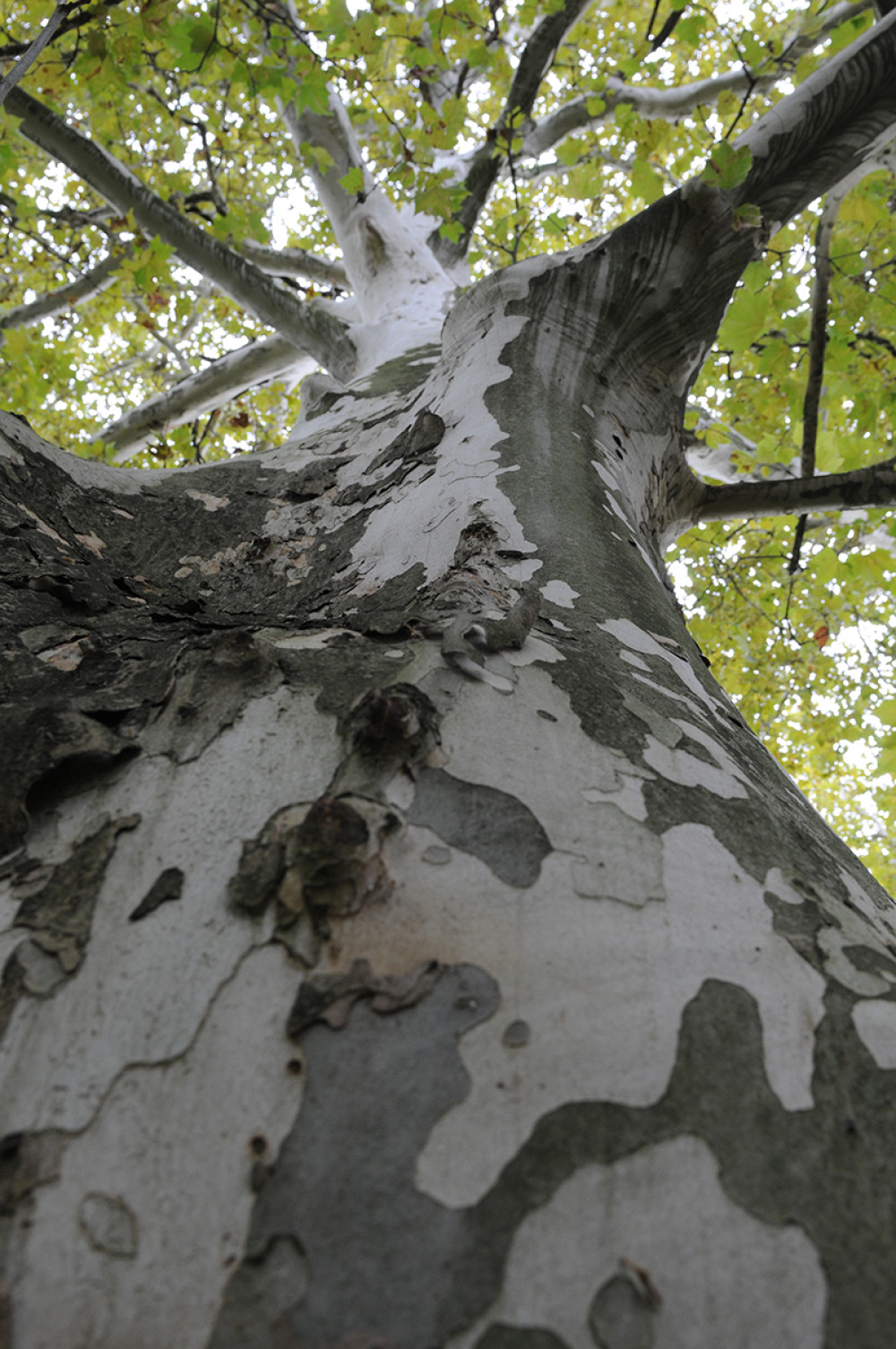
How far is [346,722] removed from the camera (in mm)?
854

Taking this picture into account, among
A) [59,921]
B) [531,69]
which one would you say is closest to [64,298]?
[531,69]

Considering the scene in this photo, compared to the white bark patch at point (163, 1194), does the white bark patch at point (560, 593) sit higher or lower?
higher

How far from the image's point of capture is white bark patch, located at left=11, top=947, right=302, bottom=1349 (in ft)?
1.52

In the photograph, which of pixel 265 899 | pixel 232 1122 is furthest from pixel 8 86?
pixel 232 1122

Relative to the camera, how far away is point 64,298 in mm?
5418

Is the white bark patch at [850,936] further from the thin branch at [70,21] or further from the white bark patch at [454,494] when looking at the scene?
the thin branch at [70,21]

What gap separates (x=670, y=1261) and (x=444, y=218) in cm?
371

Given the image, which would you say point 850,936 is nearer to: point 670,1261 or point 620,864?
point 620,864

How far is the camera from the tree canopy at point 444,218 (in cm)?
312

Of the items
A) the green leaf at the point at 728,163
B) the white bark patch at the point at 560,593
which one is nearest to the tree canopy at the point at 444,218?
the green leaf at the point at 728,163

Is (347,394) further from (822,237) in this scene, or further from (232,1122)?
(232,1122)

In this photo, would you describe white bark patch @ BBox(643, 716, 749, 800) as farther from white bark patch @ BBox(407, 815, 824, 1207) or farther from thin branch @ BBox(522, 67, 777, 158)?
thin branch @ BBox(522, 67, 777, 158)

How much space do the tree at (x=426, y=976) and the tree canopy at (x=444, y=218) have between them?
1206 millimetres

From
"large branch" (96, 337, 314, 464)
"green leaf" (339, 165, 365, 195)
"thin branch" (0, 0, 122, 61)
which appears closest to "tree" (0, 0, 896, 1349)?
"thin branch" (0, 0, 122, 61)
